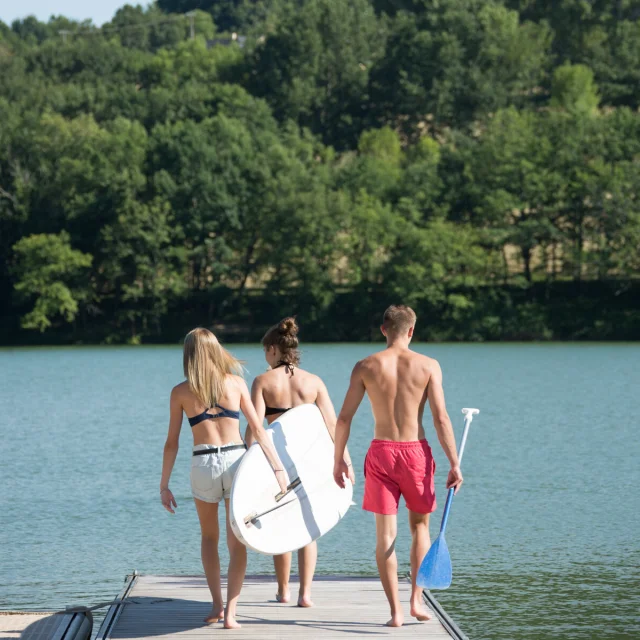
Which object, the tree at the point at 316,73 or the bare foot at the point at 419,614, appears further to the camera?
the tree at the point at 316,73

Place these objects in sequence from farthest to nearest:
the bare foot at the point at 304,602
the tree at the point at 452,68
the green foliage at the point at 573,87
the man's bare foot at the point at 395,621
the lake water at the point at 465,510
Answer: the tree at the point at 452,68, the green foliage at the point at 573,87, the lake water at the point at 465,510, the bare foot at the point at 304,602, the man's bare foot at the point at 395,621

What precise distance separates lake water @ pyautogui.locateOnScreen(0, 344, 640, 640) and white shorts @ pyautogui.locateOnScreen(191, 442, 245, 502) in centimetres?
278

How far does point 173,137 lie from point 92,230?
7893mm

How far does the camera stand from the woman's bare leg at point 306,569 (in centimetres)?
762

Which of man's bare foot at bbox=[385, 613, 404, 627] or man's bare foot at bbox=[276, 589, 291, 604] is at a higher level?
man's bare foot at bbox=[385, 613, 404, 627]

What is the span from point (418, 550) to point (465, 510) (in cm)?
763

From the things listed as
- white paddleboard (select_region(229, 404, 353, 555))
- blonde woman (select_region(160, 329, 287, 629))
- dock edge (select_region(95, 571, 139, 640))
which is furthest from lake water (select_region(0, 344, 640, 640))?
blonde woman (select_region(160, 329, 287, 629))

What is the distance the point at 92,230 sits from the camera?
67.4 m

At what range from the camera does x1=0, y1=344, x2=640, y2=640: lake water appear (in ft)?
33.5

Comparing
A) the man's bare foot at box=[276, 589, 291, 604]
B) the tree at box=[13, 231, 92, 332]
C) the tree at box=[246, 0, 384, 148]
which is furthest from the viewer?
the tree at box=[246, 0, 384, 148]

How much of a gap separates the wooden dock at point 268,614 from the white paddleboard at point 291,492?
1.60 feet

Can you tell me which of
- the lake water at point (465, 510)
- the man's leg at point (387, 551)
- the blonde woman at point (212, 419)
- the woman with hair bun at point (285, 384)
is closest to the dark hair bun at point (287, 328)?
the woman with hair bun at point (285, 384)

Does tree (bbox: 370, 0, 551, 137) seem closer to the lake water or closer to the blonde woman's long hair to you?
the lake water

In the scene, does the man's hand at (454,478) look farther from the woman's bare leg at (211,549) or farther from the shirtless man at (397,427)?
the woman's bare leg at (211,549)
